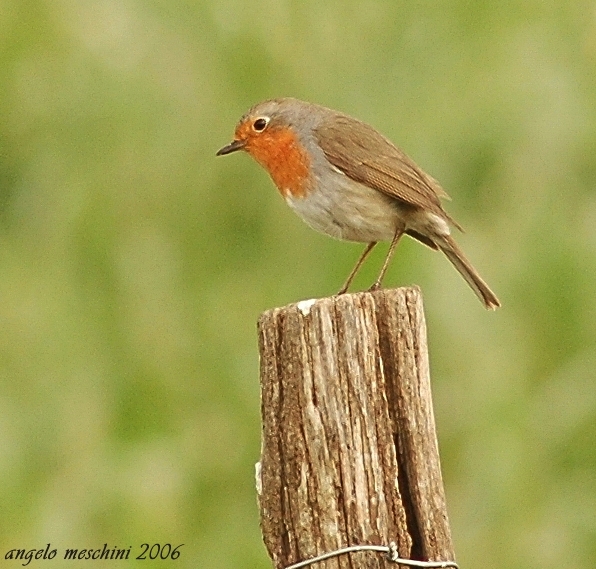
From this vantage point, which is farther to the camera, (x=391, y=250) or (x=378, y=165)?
(x=391, y=250)

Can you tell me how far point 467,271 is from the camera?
7312 millimetres

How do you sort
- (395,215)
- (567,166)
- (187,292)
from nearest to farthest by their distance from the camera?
1. (395,215)
2. (187,292)
3. (567,166)

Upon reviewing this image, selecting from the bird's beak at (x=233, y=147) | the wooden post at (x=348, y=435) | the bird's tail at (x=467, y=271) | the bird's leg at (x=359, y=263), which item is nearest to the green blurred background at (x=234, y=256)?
the bird's leg at (x=359, y=263)

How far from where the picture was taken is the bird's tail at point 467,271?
23.7 ft

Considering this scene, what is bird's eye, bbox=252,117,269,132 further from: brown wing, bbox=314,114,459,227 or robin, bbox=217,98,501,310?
brown wing, bbox=314,114,459,227

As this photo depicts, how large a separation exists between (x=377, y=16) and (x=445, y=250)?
6.48 feet

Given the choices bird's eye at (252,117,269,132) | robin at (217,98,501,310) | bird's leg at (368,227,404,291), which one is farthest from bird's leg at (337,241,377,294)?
bird's eye at (252,117,269,132)

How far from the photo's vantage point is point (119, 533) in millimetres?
7250

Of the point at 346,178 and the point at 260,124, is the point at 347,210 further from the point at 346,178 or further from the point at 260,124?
the point at 260,124

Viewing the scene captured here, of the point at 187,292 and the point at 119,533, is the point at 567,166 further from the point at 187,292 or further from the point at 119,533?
the point at 119,533

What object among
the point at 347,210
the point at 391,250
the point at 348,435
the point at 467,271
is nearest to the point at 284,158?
the point at 347,210

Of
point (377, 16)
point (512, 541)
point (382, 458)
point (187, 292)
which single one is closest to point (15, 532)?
point (187, 292)

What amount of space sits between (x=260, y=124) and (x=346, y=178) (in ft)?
1.57

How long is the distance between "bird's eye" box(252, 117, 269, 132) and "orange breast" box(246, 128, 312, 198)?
0.02 meters
